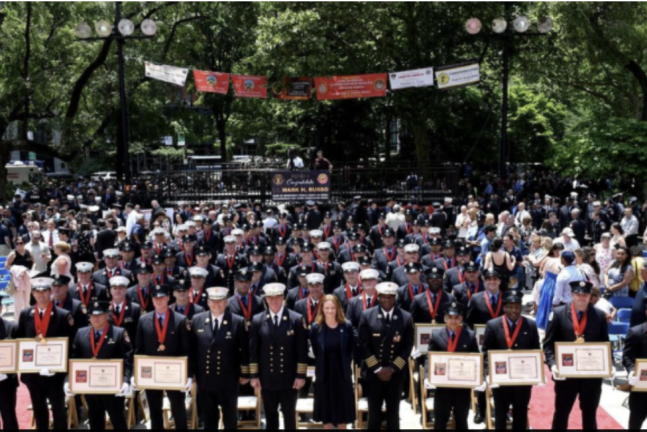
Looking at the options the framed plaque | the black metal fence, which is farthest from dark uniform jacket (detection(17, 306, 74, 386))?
the black metal fence

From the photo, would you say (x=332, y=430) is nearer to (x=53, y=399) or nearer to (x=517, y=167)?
(x=53, y=399)

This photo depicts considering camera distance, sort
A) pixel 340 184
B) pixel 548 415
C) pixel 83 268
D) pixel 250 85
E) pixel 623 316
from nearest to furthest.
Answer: pixel 548 415, pixel 83 268, pixel 623 316, pixel 340 184, pixel 250 85

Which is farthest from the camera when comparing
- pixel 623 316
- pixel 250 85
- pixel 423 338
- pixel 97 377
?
pixel 250 85

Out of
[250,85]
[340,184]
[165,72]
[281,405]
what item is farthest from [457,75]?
[281,405]

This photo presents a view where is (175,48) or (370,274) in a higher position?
(175,48)

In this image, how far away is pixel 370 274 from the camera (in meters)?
8.57

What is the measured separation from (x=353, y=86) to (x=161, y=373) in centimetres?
1835

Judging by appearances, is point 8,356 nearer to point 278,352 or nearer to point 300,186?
point 278,352

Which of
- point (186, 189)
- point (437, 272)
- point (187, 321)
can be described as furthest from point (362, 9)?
point (187, 321)

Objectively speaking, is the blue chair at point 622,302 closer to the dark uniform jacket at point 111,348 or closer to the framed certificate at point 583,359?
the framed certificate at point 583,359

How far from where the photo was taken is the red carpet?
26.5 ft

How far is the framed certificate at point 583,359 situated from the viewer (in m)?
7.04

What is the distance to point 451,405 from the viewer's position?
7.36 m

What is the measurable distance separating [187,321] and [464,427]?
10.5 feet
